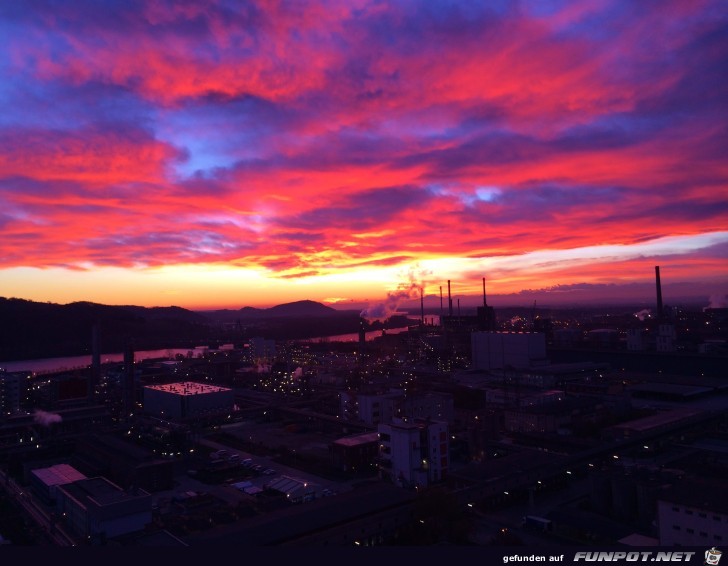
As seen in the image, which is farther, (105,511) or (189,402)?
(189,402)

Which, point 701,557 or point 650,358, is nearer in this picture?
point 701,557

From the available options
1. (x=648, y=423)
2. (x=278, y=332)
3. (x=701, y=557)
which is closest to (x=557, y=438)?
(x=648, y=423)

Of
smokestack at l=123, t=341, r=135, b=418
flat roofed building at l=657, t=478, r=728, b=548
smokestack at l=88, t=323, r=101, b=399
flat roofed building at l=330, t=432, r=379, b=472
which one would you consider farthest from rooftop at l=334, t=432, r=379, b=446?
smokestack at l=88, t=323, r=101, b=399

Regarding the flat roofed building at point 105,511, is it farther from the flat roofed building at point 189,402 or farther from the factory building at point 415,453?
the flat roofed building at point 189,402

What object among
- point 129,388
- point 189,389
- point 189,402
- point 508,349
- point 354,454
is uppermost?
point 508,349

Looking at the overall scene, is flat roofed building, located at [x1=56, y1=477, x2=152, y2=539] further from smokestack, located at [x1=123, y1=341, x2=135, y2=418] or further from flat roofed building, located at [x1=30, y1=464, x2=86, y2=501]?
smokestack, located at [x1=123, y1=341, x2=135, y2=418]

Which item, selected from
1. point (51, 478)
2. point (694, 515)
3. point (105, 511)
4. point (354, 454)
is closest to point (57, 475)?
point (51, 478)

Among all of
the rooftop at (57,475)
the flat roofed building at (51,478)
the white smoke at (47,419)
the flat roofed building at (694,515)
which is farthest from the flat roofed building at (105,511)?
the white smoke at (47,419)

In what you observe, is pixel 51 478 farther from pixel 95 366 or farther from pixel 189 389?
pixel 95 366

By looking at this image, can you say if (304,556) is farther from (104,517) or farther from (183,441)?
(183,441)
